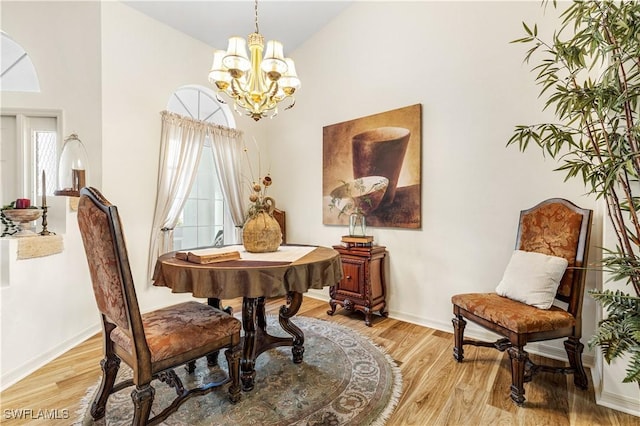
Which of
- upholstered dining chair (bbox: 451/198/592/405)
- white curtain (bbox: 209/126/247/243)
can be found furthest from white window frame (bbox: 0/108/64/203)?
upholstered dining chair (bbox: 451/198/592/405)

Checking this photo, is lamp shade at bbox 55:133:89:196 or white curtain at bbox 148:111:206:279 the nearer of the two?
lamp shade at bbox 55:133:89:196

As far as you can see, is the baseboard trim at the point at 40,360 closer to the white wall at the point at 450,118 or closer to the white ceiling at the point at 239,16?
the white wall at the point at 450,118

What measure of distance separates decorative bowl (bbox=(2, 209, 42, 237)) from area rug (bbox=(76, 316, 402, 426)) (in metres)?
1.28

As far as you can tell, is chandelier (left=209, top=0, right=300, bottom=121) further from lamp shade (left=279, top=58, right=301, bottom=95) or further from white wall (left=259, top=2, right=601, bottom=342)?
white wall (left=259, top=2, right=601, bottom=342)

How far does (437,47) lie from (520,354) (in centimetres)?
273

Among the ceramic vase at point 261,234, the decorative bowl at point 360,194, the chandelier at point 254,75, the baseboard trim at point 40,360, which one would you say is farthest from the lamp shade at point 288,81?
the baseboard trim at point 40,360

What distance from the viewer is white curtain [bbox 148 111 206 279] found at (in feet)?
10.8

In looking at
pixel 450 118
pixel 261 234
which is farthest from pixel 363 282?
pixel 450 118

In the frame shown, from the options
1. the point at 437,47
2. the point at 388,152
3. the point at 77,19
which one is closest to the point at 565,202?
the point at 388,152

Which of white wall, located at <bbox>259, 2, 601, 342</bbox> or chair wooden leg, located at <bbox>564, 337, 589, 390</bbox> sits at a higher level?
white wall, located at <bbox>259, 2, 601, 342</bbox>

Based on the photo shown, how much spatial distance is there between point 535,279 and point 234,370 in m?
2.02

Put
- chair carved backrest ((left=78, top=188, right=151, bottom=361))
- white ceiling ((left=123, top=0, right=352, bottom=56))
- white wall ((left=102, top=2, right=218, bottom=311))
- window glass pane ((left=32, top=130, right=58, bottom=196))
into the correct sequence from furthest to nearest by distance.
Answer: white ceiling ((left=123, top=0, right=352, bottom=56))
white wall ((left=102, top=2, right=218, bottom=311))
window glass pane ((left=32, top=130, right=58, bottom=196))
chair carved backrest ((left=78, top=188, right=151, bottom=361))

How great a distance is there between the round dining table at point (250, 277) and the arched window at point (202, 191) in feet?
6.02

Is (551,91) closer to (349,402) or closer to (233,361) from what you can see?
(349,402)
